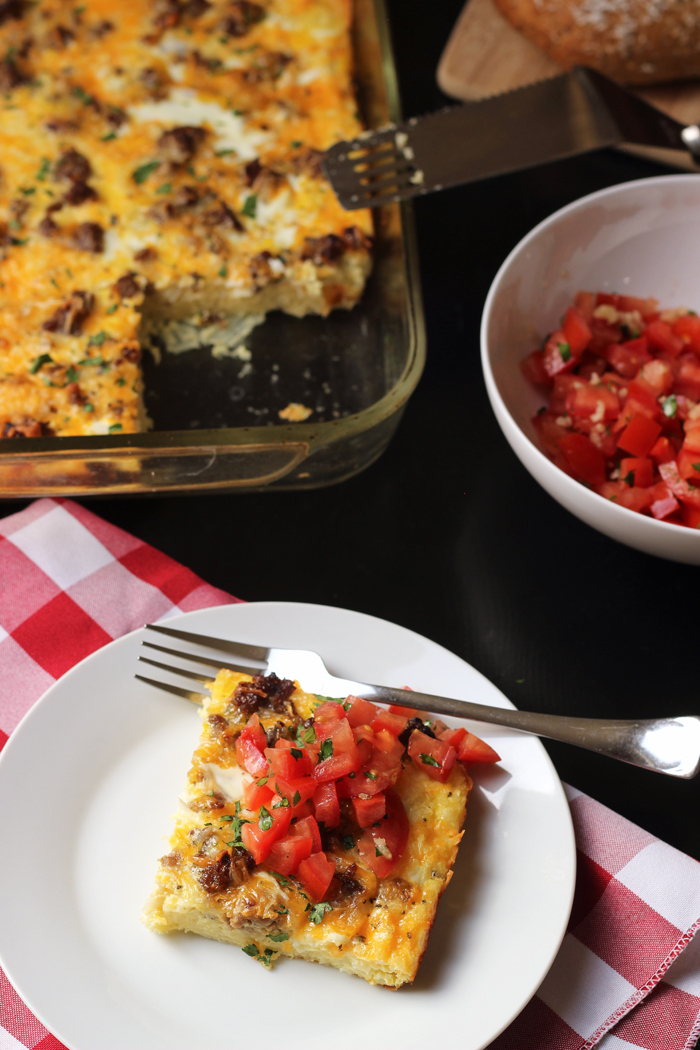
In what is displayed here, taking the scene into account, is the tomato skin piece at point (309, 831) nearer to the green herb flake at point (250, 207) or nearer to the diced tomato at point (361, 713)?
the diced tomato at point (361, 713)

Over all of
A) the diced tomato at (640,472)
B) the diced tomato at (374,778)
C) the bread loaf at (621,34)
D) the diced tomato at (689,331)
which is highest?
the bread loaf at (621,34)

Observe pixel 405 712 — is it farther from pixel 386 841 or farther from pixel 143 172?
pixel 143 172

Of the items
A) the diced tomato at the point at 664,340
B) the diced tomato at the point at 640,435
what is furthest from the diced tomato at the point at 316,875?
the diced tomato at the point at 664,340

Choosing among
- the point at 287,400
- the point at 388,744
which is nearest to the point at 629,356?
the point at 287,400

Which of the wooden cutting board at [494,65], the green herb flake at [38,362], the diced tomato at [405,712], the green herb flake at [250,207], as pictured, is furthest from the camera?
the wooden cutting board at [494,65]

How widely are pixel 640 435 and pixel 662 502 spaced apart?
0.53 feet

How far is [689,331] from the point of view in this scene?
2.29 meters

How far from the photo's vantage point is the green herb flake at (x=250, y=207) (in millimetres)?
2670

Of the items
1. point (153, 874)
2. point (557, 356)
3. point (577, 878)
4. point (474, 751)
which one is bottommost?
point (577, 878)

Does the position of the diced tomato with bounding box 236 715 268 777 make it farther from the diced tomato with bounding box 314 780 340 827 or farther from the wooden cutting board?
the wooden cutting board

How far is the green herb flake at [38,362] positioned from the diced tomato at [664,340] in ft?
5.10

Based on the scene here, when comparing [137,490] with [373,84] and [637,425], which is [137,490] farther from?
[373,84]

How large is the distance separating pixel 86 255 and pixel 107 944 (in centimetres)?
180

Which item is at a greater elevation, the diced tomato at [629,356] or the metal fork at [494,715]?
the diced tomato at [629,356]
